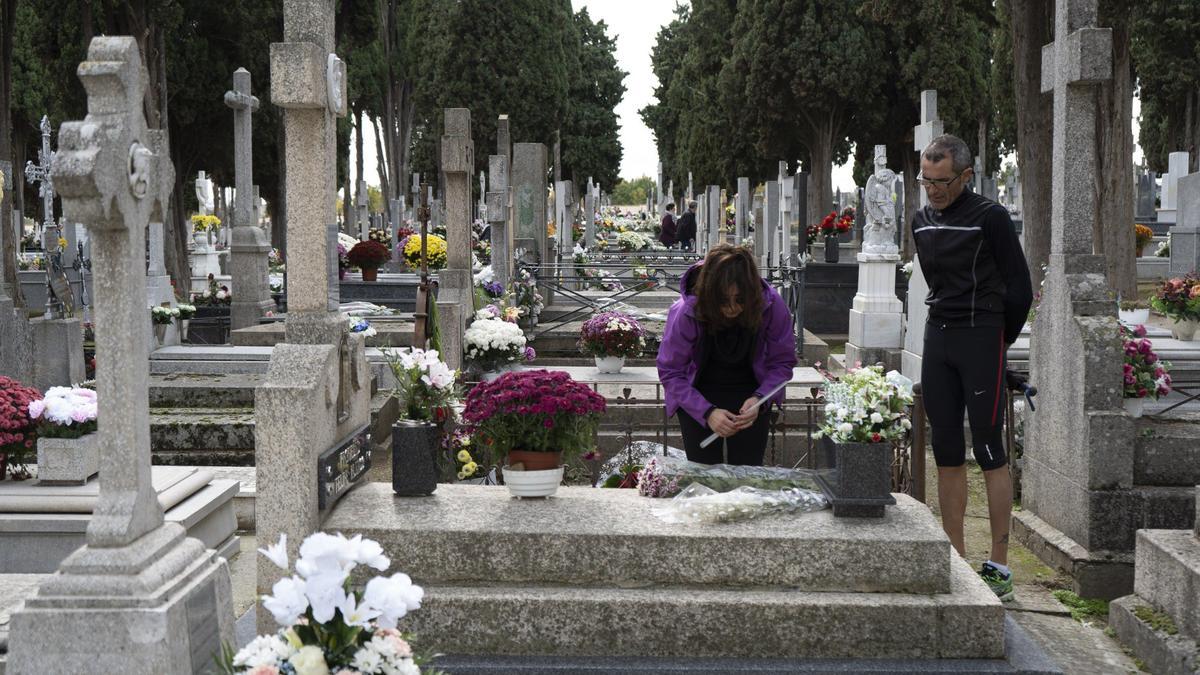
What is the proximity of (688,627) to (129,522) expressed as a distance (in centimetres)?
202

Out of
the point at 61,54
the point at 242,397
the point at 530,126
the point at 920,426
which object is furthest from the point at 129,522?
the point at 530,126

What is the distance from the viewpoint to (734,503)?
4914mm

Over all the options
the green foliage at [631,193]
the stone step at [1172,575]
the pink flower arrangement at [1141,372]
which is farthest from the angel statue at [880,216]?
the green foliage at [631,193]

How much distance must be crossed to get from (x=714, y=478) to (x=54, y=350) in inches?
324

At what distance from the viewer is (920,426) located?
653 centimetres

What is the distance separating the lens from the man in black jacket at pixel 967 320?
5465 mm

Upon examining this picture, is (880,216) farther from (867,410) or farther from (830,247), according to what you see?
(867,410)

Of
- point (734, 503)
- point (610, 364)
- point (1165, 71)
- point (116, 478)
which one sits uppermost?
point (1165, 71)

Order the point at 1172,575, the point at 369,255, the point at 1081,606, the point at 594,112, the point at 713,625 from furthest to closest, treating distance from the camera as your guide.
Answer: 1. the point at 594,112
2. the point at 369,255
3. the point at 1081,606
4. the point at 1172,575
5. the point at 713,625

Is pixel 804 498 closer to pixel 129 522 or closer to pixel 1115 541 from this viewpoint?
pixel 1115 541

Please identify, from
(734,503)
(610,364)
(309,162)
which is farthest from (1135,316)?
(309,162)

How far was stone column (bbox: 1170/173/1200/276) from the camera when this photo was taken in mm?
19750

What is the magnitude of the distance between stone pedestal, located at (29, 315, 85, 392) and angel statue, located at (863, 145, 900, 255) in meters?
7.96

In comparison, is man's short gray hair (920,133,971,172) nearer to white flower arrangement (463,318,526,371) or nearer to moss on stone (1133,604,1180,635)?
moss on stone (1133,604,1180,635)
